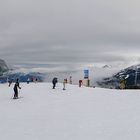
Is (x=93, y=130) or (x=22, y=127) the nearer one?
(x=93, y=130)

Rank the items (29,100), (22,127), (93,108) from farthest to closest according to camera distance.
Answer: (29,100), (93,108), (22,127)

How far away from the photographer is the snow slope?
24016 mm

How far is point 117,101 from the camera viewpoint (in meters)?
37.8

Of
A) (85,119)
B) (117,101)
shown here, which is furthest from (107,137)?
(117,101)

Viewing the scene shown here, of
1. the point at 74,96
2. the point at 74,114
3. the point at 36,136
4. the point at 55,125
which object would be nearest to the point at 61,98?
the point at 74,96

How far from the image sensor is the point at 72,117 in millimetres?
29547

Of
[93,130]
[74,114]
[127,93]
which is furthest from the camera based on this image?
[127,93]

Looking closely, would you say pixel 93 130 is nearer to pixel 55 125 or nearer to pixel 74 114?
pixel 55 125

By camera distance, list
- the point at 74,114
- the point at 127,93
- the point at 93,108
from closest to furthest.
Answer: the point at 74,114
the point at 93,108
the point at 127,93

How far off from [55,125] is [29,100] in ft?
48.0

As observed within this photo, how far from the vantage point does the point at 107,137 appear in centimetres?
2288

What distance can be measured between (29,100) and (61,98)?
2991mm

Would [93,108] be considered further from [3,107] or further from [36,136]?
[36,136]

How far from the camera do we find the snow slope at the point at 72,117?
24016 mm
